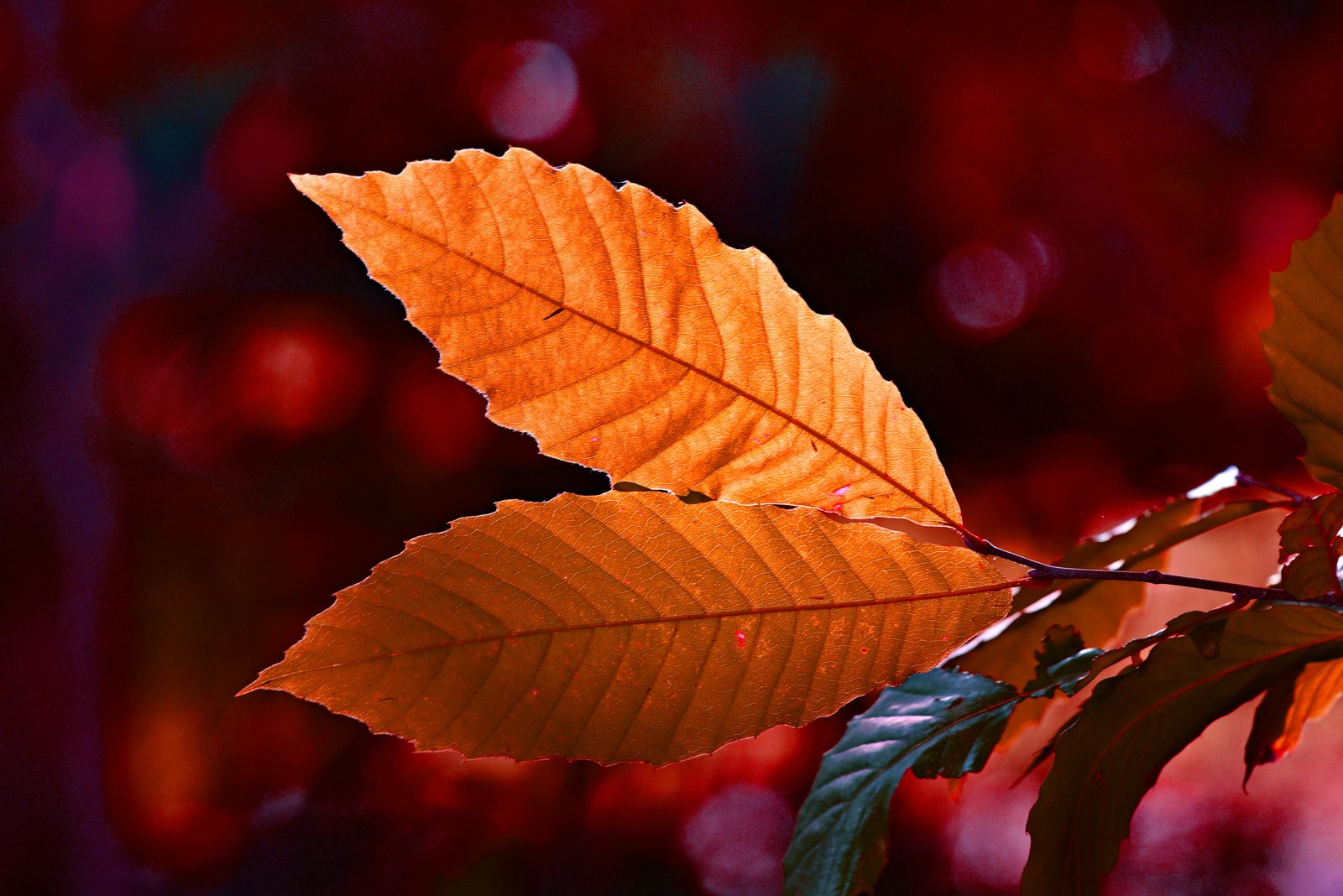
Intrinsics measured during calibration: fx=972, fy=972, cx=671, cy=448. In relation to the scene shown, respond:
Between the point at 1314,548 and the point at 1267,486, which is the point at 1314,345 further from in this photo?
the point at 1267,486

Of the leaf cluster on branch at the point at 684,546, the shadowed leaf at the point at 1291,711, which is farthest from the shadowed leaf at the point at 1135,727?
the shadowed leaf at the point at 1291,711

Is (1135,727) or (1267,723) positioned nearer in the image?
(1135,727)

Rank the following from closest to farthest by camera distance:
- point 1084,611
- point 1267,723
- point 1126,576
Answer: point 1126,576
point 1267,723
point 1084,611

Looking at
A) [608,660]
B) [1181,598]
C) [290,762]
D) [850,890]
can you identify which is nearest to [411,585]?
[608,660]

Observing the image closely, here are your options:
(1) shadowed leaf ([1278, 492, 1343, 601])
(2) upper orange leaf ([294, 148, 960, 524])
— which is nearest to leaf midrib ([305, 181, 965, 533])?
(2) upper orange leaf ([294, 148, 960, 524])

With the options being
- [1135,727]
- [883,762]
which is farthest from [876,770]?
[1135,727]

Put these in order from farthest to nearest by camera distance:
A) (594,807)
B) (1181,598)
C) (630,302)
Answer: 1. (594,807)
2. (1181,598)
3. (630,302)

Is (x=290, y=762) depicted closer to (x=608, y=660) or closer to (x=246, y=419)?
(x=246, y=419)

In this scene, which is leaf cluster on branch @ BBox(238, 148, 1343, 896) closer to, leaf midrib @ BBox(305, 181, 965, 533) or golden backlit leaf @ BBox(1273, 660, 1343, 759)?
leaf midrib @ BBox(305, 181, 965, 533)
